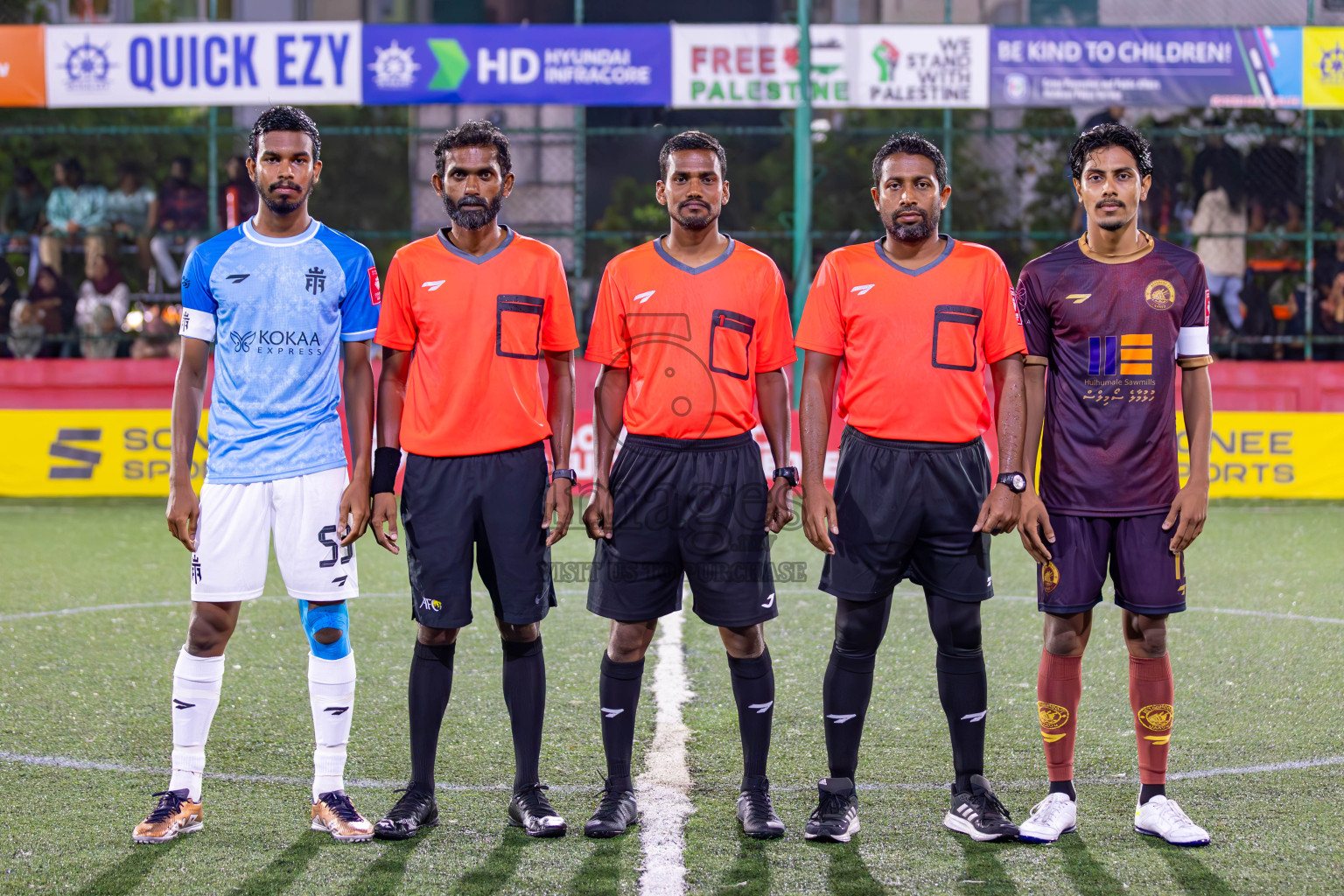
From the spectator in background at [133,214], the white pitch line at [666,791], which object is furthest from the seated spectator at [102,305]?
the white pitch line at [666,791]

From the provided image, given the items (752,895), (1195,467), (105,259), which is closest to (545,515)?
(752,895)

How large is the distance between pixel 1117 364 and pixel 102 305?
43.1 ft

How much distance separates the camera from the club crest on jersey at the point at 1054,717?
4266mm

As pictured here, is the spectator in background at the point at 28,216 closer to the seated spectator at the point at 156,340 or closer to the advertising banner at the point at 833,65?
the seated spectator at the point at 156,340

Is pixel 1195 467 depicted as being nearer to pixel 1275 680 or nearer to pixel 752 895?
pixel 752 895

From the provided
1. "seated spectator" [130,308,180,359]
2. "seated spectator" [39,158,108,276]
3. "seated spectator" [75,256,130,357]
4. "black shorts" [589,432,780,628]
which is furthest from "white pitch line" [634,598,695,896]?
"seated spectator" [39,158,108,276]

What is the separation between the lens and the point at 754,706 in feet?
14.0

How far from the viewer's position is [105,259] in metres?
15.0

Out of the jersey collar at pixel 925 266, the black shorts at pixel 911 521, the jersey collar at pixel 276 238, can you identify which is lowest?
the black shorts at pixel 911 521

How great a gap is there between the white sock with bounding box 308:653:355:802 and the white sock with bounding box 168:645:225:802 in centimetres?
30

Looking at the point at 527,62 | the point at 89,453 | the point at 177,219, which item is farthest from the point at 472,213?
the point at 177,219

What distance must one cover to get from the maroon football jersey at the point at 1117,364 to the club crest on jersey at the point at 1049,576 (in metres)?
0.17

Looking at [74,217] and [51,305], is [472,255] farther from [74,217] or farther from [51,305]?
[74,217]

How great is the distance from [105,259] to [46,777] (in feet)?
37.7
